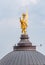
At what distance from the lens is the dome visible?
10544 centimetres

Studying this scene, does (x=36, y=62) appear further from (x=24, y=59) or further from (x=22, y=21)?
(x=22, y=21)

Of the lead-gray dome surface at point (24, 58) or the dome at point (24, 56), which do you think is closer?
the lead-gray dome surface at point (24, 58)

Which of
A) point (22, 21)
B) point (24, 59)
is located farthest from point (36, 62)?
point (22, 21)

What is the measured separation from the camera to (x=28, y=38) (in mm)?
109000

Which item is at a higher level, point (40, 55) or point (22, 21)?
point (22, 21)

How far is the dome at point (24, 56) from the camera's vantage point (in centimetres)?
10544

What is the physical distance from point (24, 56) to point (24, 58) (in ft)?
2.02

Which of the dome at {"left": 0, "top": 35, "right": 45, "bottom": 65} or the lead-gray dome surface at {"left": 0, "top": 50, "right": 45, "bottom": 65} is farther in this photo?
the dome at {"left": 0, "top": 35, "right": 45, "bottom": 65}

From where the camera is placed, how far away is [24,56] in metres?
107

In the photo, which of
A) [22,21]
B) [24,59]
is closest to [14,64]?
[24,59]

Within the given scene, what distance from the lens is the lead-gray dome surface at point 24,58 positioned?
10531 cm

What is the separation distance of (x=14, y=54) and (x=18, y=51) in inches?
38.1

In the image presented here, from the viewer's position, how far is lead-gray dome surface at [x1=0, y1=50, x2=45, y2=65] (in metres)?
105

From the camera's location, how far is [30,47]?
4227 inches
